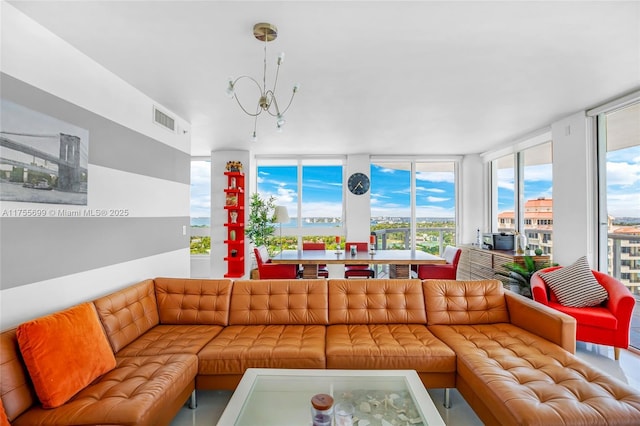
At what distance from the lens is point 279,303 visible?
2.84 metres

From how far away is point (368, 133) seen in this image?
496 cm

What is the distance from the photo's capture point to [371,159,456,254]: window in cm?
679

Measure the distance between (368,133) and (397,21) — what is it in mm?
2912

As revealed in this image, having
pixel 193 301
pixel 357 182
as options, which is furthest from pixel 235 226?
pixel 193 301

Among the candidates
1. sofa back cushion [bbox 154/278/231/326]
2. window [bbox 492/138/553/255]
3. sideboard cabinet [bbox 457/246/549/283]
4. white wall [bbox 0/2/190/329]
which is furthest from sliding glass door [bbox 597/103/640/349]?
white wall [bbox 0/2/190/329]

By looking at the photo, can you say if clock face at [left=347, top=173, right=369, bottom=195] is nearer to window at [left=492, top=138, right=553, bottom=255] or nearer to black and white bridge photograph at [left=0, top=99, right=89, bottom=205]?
window at [left=492, top=138, right=553, bottom=255]

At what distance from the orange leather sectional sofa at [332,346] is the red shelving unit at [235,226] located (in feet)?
10.3

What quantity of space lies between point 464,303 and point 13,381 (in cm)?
311

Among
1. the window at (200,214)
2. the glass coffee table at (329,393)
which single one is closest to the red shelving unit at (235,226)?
the window at (200,214)

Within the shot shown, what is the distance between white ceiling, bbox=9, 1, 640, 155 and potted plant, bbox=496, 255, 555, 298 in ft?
6.40

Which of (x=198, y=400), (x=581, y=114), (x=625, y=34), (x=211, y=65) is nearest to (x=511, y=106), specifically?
(x=581, y=114)

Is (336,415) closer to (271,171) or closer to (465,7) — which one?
(465,7)

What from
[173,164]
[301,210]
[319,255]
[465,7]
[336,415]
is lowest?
[336,415]

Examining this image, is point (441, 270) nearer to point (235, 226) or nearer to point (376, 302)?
point (376, 302)
